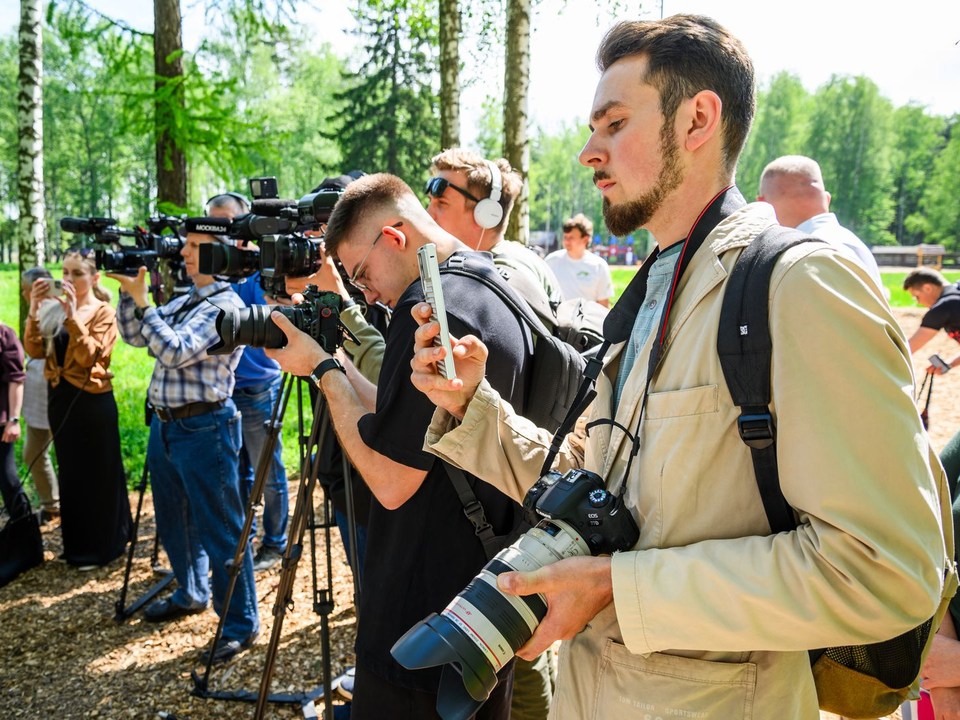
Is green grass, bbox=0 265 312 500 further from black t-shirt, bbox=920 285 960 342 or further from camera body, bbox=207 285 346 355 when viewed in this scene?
black t-shirt, bbox=920 285 960 342

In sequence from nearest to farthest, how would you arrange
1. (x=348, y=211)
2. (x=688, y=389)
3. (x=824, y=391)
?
(x=824, y=391), (x=688, y=389), (x=348, y=211)

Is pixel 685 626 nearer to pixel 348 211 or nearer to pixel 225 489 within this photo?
pixel 348 211

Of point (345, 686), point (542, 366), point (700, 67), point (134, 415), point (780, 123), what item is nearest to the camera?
point (700, 67)

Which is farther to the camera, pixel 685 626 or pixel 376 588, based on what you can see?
pixel 376 588

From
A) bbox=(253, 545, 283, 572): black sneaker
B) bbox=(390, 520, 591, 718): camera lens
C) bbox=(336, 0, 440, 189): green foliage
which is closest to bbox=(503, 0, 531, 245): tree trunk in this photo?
bbox=(253, 545, 283, 572): black sneaker

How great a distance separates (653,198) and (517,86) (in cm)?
498

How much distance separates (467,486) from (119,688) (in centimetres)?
302

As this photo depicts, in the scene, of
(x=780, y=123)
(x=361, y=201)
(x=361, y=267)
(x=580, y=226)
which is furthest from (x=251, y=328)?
(x=780, y=123)

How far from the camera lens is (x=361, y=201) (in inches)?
94.9

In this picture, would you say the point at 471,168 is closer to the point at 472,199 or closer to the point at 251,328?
the point at 472,199

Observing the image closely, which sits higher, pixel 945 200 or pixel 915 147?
pixel 915 147

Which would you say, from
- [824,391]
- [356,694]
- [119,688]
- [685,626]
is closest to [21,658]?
[119,688]

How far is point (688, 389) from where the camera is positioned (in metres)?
1.19

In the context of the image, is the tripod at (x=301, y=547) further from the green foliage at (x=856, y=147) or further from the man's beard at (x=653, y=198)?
the green foliage at (x=856, y=147)
